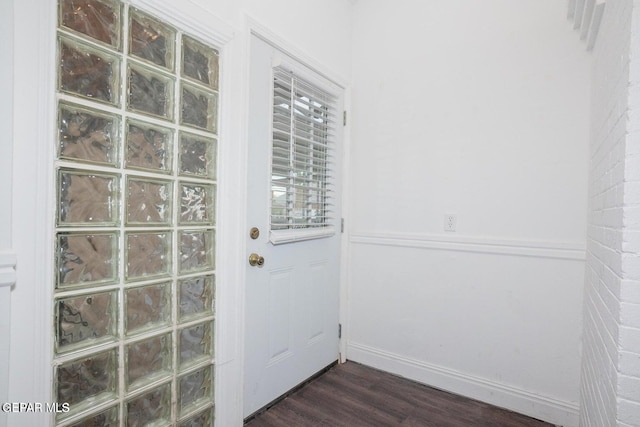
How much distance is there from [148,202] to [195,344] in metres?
0.71

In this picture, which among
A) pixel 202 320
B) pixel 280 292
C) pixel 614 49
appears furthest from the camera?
pixel 280 292

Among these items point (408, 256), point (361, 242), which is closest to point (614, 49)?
point (408, 256)

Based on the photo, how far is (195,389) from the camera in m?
1.55

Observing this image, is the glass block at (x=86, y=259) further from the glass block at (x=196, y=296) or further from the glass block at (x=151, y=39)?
the glass block at (x=151, y=39)

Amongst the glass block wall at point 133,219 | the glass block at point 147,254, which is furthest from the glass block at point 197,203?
the glass block at point 147,254

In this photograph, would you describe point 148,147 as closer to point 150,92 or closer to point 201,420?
point 150,92

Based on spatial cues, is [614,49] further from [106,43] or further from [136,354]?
[136,354]

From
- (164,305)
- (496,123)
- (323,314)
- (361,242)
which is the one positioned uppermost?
(496,123)

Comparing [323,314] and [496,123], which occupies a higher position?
[496,123]

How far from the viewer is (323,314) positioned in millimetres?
2367

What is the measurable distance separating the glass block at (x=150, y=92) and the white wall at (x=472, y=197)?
1495 mm

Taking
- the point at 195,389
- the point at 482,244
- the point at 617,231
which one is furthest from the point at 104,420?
the point at 482,244

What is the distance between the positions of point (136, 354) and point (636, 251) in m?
1.79

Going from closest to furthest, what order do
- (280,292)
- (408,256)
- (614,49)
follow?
1. (614,49)
2. (280,292)
3. (408,256)
